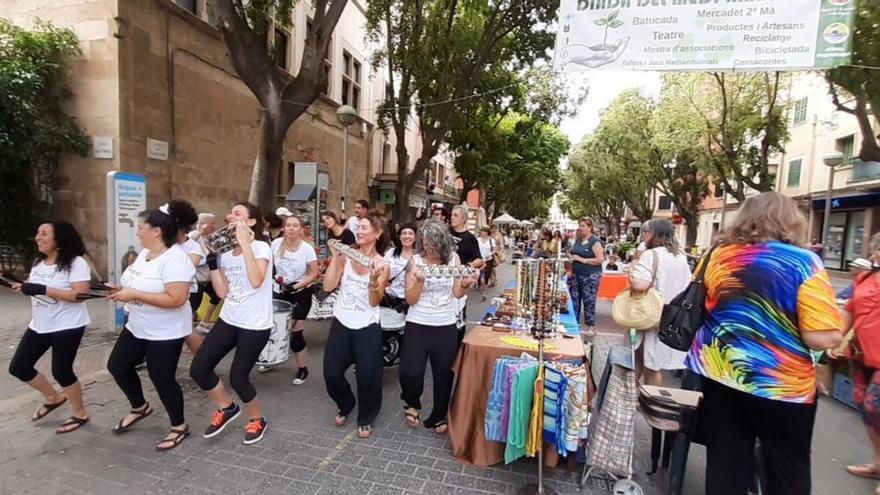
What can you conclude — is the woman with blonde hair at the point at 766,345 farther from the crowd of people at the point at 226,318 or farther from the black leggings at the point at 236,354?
the black leggings at the point at 236,354

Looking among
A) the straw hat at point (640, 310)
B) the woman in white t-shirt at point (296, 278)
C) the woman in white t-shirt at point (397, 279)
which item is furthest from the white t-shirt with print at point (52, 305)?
the straw hat at point (640, 310)

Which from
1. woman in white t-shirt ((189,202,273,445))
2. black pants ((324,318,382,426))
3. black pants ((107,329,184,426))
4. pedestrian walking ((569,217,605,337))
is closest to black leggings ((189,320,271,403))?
woman in white t-shirt ((189,202,273,445))

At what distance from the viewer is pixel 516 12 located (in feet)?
37.4

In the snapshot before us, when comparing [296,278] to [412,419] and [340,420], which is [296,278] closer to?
[340,420]

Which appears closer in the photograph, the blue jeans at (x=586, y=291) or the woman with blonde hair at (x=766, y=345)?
the woman with blonde hair at (x=766, y=345)

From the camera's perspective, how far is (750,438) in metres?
2.14

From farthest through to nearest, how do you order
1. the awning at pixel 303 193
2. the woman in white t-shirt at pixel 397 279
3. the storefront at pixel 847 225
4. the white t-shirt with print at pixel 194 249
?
the storefront at pixel 847 225 < the awning at pixel 303 193 < the white t-shirt with print at pixel 194 249 < the woman in white t-shirt at pixel 397 279

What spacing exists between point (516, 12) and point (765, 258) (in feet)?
36.7

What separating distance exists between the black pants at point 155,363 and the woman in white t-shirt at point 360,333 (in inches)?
42.8

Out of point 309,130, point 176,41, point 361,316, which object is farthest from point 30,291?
point 309,130

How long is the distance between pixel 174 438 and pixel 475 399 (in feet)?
7.50

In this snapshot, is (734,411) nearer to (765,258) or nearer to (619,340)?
(765,258)

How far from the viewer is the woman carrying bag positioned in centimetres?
306

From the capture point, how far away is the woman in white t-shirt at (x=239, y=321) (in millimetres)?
3279
